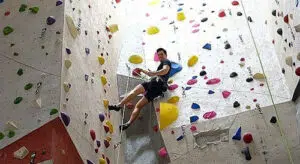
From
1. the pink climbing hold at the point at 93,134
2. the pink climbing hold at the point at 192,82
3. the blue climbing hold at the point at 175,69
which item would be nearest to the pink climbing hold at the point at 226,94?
the pink climbing hold at the point at 192,82

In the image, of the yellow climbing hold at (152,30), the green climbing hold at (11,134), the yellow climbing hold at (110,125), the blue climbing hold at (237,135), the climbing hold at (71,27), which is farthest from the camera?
the yellow climbing hold at (152,30)

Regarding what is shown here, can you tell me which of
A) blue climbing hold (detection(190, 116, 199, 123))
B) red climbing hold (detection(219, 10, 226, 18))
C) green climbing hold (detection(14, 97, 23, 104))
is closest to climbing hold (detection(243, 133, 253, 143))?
blue climbing hold (detection(190, 116, 199, 123))

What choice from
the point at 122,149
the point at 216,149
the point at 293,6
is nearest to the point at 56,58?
the point at 122,149

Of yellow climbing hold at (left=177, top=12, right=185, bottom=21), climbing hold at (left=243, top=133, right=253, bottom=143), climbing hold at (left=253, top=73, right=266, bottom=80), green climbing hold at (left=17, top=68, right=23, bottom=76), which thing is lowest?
climbing hold at (left=243, top=133, right=253, bottom=143)

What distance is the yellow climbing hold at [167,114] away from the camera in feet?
15.3

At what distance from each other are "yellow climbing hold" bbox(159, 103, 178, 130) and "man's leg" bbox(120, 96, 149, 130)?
9.1 inches

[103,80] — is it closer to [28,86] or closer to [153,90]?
[153,90]

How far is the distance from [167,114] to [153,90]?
0.39m

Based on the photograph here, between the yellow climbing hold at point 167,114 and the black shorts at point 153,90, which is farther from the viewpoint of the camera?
the black shorts at point 153,90

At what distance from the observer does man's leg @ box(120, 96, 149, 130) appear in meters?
4.88

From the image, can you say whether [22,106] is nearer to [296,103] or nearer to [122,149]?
[122,149]

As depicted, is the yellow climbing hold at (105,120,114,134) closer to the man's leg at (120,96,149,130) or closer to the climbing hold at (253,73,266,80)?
the man's leg at (120,96,149,130)

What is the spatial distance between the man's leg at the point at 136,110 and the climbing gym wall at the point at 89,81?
121 millimetres

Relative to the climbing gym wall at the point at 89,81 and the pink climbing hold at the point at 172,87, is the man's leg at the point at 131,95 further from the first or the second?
the pink climbing hold at the point at 172,87
